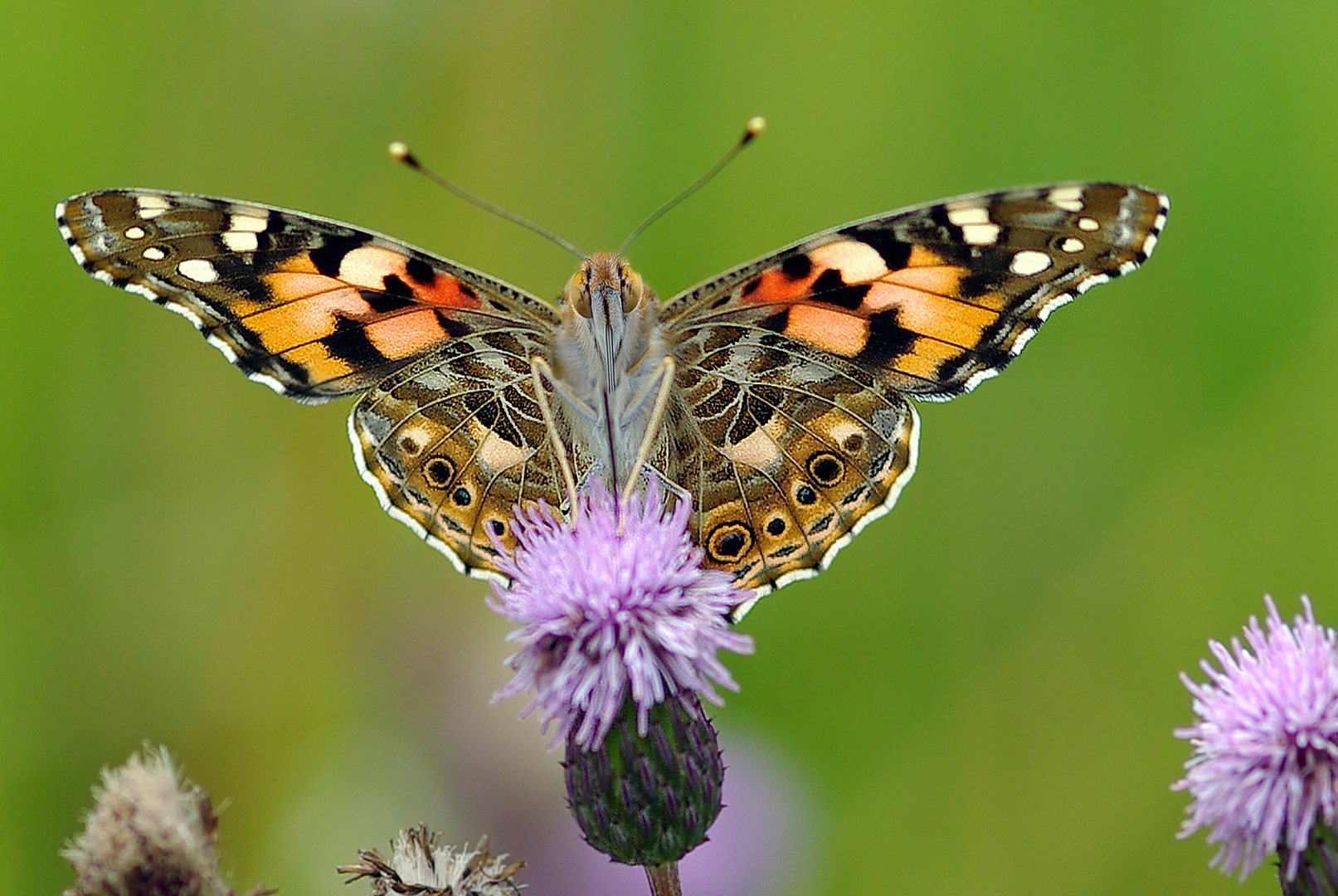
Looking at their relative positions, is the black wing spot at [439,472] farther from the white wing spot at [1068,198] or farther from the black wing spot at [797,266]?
the white wing spot at [1068,198]

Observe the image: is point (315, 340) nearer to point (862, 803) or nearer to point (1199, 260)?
point (862, 803)

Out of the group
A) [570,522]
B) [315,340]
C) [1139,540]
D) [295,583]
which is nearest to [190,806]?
[570,522]

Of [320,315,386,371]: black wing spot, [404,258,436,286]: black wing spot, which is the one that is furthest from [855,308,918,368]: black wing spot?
[320,315,386,371]: black wing spot

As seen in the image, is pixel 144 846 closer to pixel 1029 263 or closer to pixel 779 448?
pixel 779 448

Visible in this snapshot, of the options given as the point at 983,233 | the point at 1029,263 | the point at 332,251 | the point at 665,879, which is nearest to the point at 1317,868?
the point at 665,879

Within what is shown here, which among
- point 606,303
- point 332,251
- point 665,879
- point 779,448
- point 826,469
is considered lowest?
point 665,879

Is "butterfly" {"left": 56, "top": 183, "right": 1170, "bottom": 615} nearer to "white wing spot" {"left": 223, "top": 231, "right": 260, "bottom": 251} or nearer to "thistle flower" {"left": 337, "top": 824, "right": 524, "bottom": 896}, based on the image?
"white wing spot" {"left": 223, "top": 231, "right": 260, "bottom": 251}

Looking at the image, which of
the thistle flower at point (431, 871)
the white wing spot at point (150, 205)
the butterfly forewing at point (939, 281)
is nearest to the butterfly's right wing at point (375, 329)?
the white wing spot at point (150, 205)
